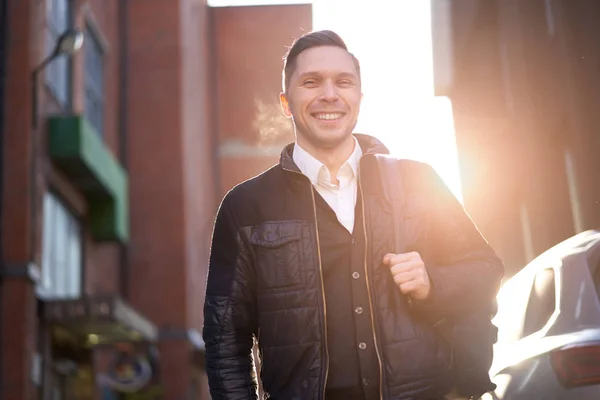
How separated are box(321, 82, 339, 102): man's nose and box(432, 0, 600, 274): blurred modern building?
31.5 feet

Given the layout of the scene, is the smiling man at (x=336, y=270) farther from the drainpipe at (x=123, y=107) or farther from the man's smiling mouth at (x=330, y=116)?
the drainpipe at (x=123, y=107)

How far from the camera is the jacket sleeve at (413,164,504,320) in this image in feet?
10.5

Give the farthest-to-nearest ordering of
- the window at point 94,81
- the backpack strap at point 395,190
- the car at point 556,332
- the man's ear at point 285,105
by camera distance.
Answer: the window at point 94,81
the car at point 556,332
the man's ear at point 285,105
the backpack strap at point 395,190

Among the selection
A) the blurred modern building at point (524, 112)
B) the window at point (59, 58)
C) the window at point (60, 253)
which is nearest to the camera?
the blurred modern building at point (524, 112)

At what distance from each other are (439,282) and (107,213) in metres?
27.1

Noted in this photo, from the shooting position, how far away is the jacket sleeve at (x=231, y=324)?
3.35 m

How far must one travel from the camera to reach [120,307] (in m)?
24.4

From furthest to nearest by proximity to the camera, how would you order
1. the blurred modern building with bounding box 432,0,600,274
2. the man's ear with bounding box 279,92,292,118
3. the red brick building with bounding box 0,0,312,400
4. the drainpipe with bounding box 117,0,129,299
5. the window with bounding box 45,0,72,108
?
the drainpipe with bounding box 117,0,129,299 → the window with bounding box 45,0,72,108 → the red brick building with bounding box 0,0,312,400 → the blurred modern building with bounding box 432,0,600,274 → the man's ear with bounding box 279,92,292,118

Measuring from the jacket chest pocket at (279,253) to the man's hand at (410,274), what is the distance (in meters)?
0.27

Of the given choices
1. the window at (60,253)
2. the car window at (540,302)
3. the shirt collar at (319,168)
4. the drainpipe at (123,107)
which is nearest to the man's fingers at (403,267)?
the shirt collar at (319,168)

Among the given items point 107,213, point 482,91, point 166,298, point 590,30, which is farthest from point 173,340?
point 590,30

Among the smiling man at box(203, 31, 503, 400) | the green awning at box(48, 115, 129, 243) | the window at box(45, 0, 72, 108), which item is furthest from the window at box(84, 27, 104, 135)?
the smiling man at box(203, 31, 503, 400)

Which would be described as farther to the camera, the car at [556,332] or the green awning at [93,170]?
the green awning at [93,170]

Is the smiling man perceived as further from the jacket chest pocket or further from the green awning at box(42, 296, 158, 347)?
the green awning at box(42, 296, 158, 347)
